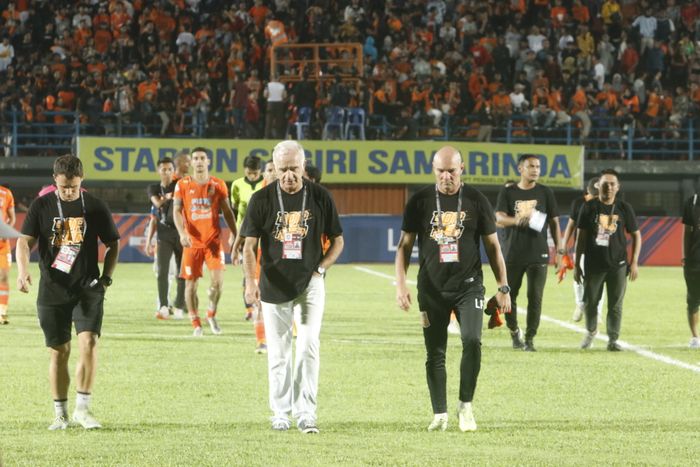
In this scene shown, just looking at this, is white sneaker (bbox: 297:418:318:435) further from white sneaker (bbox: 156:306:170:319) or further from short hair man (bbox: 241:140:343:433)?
white sneaker (bbox: 156:306:170:319)

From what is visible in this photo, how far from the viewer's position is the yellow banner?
3353cm

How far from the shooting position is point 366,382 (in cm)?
1112

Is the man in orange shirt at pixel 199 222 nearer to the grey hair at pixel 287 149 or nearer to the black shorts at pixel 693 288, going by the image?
the black shorts at pixel 693 288

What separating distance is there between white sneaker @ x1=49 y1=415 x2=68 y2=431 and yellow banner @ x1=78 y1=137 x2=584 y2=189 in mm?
25015

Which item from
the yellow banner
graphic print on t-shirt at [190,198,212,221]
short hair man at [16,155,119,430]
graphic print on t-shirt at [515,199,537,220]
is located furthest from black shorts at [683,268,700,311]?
the yellow banner

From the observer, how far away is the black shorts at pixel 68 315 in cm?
838

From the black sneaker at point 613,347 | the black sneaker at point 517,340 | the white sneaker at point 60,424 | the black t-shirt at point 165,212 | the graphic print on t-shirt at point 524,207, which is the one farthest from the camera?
the black t-shirt at point 165,212

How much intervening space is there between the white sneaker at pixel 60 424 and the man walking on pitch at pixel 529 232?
6298 mm

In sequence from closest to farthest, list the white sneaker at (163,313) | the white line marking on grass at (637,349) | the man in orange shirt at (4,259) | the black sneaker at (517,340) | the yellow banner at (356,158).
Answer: the white line marking on grass at (637,349) < the black sneaker at (517,340) < the man in orange shirt at (4,259) < the white sneaker at (163,313) < the yellow banner at (356,158)

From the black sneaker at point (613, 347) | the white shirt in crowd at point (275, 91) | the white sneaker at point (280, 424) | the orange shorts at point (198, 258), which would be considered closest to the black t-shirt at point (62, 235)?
the white sneaker at point (280, 424)

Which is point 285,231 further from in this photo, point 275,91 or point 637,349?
point 275,91

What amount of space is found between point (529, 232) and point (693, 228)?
2009 millimetres

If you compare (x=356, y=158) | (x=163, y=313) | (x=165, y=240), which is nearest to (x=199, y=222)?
(x=165, y=240)

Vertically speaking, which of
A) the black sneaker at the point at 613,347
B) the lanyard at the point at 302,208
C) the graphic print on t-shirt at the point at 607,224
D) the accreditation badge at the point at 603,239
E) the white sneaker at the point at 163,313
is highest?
the lanyard at the point at 302,208
